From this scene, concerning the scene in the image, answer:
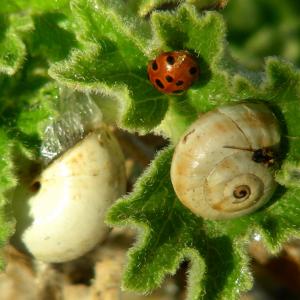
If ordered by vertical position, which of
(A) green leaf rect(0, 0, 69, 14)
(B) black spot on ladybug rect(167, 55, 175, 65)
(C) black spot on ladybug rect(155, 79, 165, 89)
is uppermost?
(B) black spot on ladybug rect(167, 55, 175, 65)

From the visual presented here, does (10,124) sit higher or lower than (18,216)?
higher

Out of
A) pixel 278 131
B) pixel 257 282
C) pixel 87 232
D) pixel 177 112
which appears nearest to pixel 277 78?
pixel 278 131

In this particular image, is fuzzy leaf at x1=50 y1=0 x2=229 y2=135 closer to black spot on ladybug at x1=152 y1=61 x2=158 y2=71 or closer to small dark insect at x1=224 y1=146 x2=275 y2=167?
black spot on ladybug at x1=152 y1=61 x2=158 y2=71

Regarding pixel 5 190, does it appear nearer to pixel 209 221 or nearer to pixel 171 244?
pixel 171 244

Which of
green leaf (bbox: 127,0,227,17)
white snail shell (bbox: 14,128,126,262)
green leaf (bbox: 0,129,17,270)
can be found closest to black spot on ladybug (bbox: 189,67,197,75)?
green leaf (bbox: 127,0,227,17)

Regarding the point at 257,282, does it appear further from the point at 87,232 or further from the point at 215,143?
the point at 215,143
